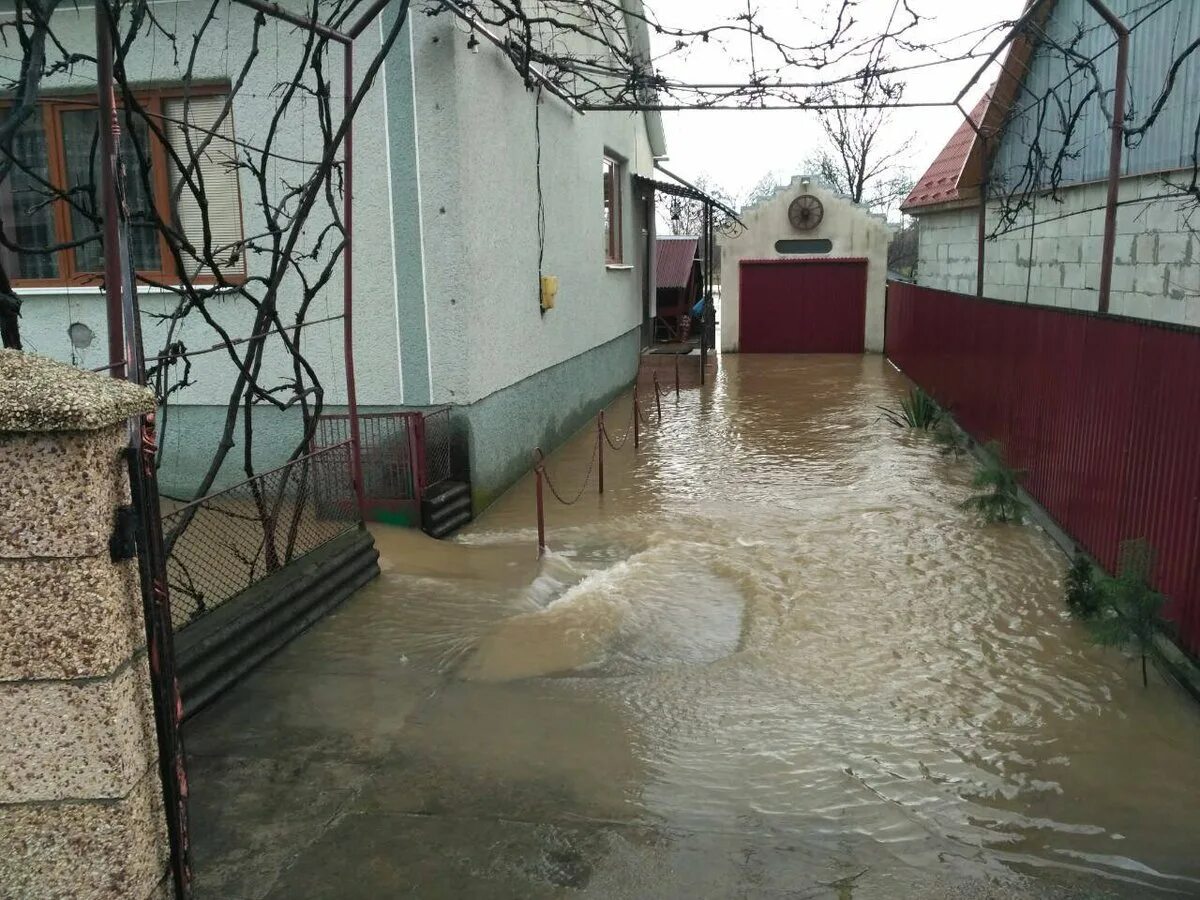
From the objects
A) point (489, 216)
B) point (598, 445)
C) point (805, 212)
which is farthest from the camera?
point (805, 212)

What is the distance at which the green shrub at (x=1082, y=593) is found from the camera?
584 cm

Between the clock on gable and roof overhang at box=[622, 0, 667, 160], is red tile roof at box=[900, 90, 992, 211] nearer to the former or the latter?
the clock on gable

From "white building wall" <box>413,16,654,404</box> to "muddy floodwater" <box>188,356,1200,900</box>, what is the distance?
1.84 metres

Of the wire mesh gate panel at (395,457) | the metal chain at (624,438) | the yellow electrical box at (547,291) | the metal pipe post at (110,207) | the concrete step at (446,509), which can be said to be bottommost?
the metal chain at (624,438)

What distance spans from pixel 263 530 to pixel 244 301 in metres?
3.08

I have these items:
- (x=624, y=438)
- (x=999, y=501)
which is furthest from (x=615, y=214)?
(x=999, y=501)

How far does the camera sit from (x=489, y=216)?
878 cm

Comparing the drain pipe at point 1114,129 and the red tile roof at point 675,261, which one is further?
the red tile roof at point 675,261

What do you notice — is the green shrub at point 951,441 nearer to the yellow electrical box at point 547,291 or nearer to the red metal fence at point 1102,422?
the red metal fence at point 1102,422

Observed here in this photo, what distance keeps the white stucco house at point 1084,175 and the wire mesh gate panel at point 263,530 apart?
6107mm

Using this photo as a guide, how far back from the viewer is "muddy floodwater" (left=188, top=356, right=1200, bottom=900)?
3518 millimetres

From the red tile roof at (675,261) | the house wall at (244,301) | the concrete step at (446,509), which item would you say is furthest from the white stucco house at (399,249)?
the red tile roof at (675,261)

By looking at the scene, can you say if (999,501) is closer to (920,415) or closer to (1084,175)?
(920,415)

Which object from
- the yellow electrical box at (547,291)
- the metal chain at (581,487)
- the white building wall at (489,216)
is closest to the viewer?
the white building wall at (489,216)
